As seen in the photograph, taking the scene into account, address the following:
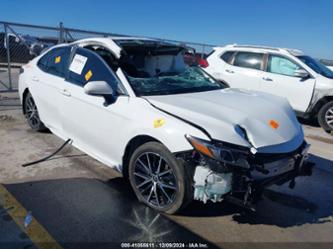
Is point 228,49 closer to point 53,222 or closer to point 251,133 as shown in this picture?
point 251,133

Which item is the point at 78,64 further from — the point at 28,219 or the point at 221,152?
the point at 221,152

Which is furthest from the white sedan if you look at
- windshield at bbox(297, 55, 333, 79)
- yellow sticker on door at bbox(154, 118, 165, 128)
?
windshield at bbox(297, 55, 333, 79)

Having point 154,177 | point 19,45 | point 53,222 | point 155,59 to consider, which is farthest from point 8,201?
point 19,45

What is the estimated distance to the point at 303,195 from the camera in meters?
3.97

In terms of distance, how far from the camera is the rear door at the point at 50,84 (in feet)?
15.1

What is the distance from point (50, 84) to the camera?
4703 mm

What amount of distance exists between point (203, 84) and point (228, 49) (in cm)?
513

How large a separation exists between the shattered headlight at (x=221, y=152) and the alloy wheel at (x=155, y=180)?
435mm

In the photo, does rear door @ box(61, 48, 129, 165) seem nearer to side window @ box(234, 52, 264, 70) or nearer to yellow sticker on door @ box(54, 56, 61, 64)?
yellow sticker on door @ box(54, 56, 61, 64)

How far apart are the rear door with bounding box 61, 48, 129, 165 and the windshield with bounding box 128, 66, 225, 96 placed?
239 millimetres

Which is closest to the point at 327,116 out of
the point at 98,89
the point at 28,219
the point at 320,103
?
the point at 320,103

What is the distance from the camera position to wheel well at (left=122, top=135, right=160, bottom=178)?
3320 millimetres

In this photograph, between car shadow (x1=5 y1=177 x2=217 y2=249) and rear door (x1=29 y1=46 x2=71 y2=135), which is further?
rear door (x1=29 y1=46 x2=71 y2=135)

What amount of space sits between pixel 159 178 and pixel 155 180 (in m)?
0.07
